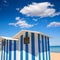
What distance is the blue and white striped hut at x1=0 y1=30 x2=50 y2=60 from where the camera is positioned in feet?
14.5

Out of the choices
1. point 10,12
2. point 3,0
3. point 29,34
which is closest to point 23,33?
point 29,34

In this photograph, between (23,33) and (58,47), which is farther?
(58,47)

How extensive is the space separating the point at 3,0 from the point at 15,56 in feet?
39.7

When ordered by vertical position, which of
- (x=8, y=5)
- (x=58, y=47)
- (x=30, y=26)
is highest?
(x=8, y=5)

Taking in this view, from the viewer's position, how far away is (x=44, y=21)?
22.8m

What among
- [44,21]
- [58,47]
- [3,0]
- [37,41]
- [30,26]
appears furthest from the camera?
[58,47]

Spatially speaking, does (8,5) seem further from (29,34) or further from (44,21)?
(29,34)

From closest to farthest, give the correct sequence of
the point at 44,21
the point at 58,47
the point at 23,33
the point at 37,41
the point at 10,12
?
the point at 37,41
the point at 23,33
the point at 10,12
the point at 44,21
the point at 58,47

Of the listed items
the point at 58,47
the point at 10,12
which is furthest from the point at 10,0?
the point at 58,47

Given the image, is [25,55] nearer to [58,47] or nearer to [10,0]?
[10,0]

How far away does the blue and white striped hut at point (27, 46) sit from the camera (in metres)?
4.43

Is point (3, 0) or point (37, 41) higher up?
point (3, 0)

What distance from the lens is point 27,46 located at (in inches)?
180

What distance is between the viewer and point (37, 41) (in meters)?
4.43
